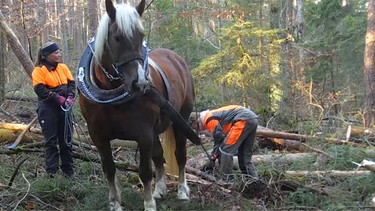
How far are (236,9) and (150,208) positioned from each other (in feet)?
33.4

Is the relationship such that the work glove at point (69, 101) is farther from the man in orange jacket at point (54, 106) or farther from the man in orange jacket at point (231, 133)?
the man in orange jacket at point (231, 133)

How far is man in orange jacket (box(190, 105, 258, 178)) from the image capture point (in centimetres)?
616

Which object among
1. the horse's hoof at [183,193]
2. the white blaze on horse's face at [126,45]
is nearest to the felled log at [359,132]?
the horse's hoof at [183,193]

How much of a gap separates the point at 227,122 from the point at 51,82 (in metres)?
2.45

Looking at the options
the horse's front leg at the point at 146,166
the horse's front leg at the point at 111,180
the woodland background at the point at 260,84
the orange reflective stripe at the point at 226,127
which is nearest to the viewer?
the horse's front leg at the point at 146,166

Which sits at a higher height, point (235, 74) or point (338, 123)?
point (235, 74)

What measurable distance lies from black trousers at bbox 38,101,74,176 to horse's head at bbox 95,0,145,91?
5.51 ft

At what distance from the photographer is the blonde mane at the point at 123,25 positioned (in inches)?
148

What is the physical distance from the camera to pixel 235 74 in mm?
11742

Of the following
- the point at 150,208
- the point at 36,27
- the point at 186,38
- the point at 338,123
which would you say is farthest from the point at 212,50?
the point at 150,208

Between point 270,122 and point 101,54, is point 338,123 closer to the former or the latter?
point 270,122

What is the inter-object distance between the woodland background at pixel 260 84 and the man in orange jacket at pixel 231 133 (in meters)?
0.37

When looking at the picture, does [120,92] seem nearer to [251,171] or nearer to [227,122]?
[227,122]

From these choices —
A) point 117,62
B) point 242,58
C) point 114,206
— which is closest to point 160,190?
point 114,206
